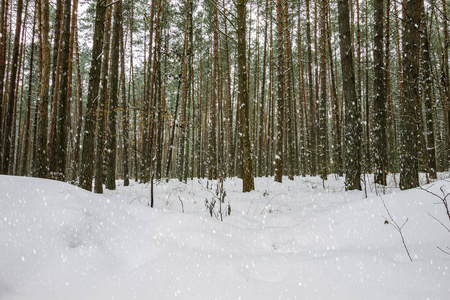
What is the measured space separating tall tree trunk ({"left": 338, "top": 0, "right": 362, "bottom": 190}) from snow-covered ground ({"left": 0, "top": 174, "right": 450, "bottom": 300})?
3279 mm

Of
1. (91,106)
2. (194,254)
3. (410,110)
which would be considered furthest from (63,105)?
(410,110)

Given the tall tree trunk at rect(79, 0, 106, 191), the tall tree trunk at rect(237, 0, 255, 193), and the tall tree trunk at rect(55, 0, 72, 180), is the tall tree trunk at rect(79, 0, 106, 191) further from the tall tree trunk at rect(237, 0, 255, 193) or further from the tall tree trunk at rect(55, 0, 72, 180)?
the tall tree trunk at rect(237, 0, 255, 193)

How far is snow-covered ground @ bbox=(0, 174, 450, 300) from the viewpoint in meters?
1.50

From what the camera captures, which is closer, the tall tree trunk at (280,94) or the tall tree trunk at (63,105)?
the tall tree trunk at (63,105)

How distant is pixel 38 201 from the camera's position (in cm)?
194

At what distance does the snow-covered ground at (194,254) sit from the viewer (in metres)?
1.50

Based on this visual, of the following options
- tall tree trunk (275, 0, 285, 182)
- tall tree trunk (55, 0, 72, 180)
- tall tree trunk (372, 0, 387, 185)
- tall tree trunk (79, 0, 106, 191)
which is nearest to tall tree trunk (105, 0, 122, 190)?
tall tree trunk (79, 0, 106, 191)

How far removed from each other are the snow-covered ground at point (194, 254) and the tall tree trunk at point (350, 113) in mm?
3279

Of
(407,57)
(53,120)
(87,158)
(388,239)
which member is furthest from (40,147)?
(407,57)

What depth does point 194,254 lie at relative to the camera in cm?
204

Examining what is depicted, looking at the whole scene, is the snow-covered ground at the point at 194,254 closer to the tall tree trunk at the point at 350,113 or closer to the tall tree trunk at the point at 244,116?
the tall tree trunk at the point at 350,113

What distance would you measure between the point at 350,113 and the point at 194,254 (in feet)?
17.8

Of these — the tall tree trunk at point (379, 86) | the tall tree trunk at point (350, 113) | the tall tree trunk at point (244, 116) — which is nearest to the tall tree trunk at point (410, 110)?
the tall tree trunk at point (350, 113)

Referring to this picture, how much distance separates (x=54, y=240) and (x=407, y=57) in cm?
659
